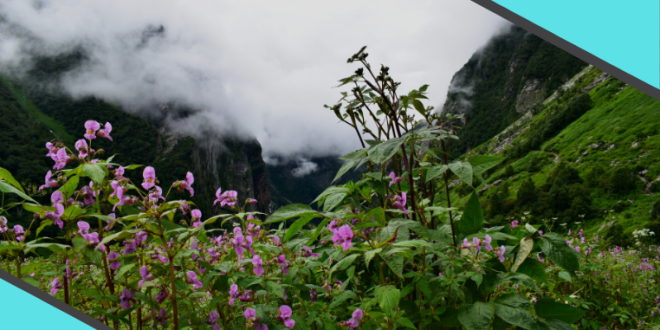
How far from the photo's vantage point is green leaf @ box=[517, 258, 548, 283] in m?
1.05

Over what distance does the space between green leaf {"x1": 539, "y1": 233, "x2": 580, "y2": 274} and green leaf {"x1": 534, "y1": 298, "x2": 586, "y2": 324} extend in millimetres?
125

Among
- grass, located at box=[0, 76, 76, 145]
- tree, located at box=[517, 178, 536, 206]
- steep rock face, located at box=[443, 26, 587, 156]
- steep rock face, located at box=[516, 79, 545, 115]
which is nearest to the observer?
grass, located at box=[0, 76, 76, 145]

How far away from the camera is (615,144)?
17281 mm

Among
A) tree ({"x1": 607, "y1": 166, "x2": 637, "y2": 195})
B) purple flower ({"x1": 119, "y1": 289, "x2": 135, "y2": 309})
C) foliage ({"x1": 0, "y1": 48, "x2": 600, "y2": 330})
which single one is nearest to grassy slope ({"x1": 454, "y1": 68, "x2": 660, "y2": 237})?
tree ({"x1": 607, "y1": 166, "x2": 637, "y2": 195})

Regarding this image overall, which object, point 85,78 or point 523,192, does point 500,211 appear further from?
point 85,78

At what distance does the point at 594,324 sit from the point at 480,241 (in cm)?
127

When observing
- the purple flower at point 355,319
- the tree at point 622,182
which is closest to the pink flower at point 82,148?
the purple flower at point 355,319

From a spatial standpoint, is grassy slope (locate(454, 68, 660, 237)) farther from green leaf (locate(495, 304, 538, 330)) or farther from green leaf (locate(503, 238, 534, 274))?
green leaf (locate(495, 304, 538, 330))

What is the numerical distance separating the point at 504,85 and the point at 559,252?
53401mm

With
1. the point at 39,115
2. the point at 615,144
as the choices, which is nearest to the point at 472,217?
the point at 39,115

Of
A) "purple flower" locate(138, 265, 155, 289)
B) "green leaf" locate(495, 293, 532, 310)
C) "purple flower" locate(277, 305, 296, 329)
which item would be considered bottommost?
"green leaf" locate(495, 293, 532, 310)

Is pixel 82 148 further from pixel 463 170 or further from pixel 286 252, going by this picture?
pixel 463 170

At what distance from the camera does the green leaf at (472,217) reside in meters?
1.09

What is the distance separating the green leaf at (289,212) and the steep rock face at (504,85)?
4121 centimetres
